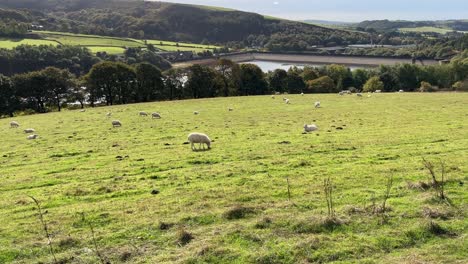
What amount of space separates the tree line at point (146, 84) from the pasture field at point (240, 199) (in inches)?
1941

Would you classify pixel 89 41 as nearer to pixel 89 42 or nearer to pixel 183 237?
pixel 89 42

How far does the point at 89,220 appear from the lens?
12422 mm

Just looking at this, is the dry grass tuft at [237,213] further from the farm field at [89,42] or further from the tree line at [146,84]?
the farm field at [89,42]

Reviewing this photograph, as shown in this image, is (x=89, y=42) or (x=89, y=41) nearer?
(x=89, y=42)

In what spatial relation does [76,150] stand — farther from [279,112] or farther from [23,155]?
[279,112]

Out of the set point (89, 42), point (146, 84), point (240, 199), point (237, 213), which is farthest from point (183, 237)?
point (89, 42)

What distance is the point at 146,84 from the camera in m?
79.6

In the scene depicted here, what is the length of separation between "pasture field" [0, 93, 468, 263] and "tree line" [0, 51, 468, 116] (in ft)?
162

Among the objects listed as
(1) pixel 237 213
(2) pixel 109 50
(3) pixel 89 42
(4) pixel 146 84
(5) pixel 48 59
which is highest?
(1) pixel 237 213

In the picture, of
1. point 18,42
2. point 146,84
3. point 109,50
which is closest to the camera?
point 146,84

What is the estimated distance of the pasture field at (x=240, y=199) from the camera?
394 inches

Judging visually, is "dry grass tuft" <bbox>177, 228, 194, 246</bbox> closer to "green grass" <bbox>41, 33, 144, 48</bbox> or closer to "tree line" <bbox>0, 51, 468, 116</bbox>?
"tree line" <bbox>0, 51, 468, 116</bbox>

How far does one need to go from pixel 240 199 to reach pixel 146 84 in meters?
69.2

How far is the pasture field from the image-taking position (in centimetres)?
1001
